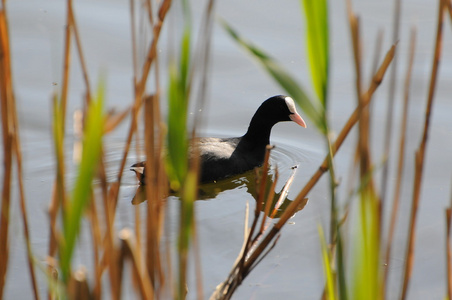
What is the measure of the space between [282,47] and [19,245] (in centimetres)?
323

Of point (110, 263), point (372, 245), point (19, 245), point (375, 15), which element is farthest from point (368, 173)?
point (375, 15)

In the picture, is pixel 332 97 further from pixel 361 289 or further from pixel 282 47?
pixel 361 289

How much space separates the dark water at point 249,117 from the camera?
148 inches

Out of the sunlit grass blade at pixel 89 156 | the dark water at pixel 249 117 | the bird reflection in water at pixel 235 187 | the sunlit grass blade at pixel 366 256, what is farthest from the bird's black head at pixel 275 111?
the sunlit grass blade at pixel 89 156

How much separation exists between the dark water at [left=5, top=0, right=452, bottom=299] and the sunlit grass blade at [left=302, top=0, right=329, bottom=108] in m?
1.84

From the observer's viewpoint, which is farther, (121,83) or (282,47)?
(282,47)

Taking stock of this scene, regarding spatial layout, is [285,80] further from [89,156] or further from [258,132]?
[258,132]

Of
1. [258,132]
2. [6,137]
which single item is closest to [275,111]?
[258,132]

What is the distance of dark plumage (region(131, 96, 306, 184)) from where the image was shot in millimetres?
5262

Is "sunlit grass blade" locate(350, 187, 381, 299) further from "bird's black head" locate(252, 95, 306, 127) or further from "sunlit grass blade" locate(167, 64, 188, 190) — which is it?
"bird's black head" locate(252, 95, 306, 127)

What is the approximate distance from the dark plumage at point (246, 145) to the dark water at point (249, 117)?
153mm

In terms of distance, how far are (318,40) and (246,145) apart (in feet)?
13.1

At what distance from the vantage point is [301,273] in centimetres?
374

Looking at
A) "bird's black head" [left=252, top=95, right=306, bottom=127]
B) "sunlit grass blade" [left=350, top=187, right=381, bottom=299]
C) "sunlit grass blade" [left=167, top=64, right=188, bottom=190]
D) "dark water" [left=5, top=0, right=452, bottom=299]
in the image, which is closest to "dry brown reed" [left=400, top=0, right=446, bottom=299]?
"sunlit grass blade" [left=350, top=187, right=381, bottom=299]
